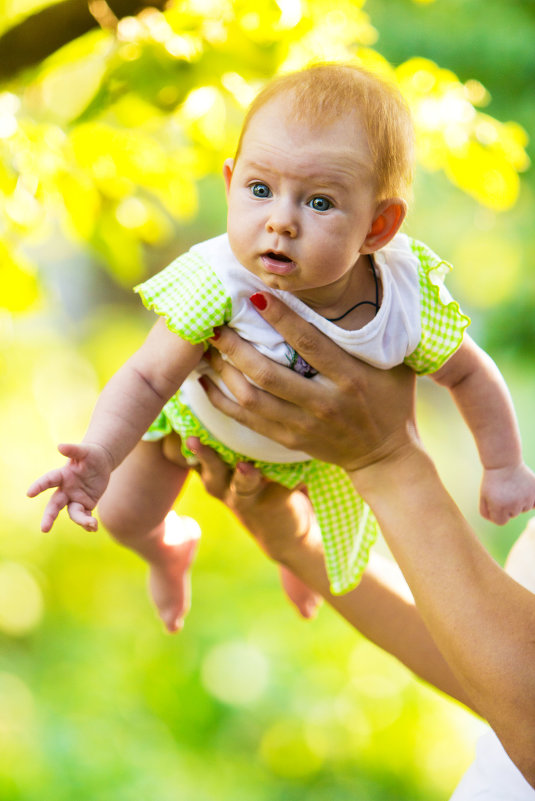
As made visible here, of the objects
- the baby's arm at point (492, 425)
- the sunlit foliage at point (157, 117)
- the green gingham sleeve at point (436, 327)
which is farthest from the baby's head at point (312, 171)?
the sunlit foliage at point (157, 117)

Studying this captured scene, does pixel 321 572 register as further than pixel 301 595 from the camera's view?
No

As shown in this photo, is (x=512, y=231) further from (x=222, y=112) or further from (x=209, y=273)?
(x=209, y=273)

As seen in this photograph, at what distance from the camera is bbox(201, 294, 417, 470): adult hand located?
947mm

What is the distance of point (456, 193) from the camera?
126 inches

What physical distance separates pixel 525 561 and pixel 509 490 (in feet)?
0.30

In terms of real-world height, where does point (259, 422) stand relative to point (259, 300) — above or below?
below

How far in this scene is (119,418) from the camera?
36.0 inches

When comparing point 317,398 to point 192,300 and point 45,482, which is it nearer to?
point 192,300

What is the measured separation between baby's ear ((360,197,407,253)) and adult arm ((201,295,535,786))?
0.39 ft

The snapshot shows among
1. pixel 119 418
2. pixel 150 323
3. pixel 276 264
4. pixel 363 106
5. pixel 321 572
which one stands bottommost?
pixel 150 323

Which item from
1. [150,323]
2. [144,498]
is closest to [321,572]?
[144,498]

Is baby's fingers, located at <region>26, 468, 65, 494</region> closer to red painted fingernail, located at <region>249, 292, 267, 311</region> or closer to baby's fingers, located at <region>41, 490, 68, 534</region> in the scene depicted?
baby's fingers, located at <region>41, 490, 68, 534</region>

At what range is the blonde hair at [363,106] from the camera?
861 mm

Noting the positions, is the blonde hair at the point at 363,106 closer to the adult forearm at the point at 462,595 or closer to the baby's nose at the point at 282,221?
the baby's nose at the point at 282,221
